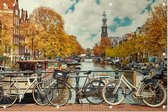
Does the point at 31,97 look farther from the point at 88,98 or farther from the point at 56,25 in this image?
the point at 56,25

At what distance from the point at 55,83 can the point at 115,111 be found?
1868 mm

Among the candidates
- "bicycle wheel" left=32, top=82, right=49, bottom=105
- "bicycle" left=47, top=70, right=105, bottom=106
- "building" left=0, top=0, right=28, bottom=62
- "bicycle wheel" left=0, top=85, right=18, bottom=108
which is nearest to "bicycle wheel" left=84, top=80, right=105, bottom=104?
"bicycle" left=47, top=70, right=105, bottom=106

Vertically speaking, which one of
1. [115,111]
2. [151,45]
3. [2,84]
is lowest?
[115,111]

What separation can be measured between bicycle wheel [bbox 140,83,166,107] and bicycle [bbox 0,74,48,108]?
8.55ft

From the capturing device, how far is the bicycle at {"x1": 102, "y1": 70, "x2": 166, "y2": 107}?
9242 mm

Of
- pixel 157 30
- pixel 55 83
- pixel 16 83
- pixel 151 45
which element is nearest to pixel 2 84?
pixel 16 83

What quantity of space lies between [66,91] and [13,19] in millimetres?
34751

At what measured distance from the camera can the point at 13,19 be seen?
141ft

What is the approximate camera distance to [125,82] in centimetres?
958

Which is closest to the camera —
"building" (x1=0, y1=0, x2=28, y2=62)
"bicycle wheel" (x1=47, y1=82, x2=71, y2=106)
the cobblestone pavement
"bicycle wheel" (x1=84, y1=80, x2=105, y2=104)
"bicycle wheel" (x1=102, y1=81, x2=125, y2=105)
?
the cobblestone pavement

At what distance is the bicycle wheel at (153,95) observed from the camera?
9.19 metres

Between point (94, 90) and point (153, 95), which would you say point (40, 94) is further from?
point (153, 95)

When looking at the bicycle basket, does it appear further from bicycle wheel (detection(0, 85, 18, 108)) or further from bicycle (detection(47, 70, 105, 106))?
bicycle wheel (detection(0, 85, 18, 108))

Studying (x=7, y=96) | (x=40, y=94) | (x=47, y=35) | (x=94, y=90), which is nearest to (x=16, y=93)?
(x=7, y=96)
